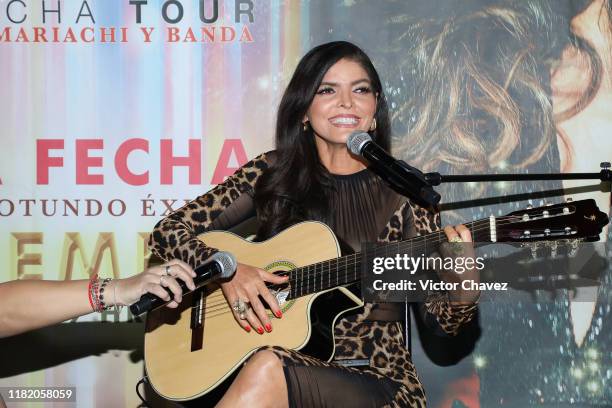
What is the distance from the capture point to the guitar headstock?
7.66ft

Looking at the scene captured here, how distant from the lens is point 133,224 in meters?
3.68

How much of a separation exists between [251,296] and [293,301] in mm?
140

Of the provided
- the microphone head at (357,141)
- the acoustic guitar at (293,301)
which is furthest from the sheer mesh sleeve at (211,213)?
the microphone head at (357,141)

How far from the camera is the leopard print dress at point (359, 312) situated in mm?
2391

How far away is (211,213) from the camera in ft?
9.98

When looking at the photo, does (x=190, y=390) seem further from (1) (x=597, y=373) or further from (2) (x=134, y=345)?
(1) (x=597, y=373)

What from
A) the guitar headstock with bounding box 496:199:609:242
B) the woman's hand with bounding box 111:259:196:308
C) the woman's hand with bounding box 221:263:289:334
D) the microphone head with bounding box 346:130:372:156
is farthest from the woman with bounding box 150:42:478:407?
the woman's hand with bounding box 111:259:196:308

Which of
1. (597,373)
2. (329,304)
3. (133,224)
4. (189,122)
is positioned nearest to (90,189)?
(133,224)

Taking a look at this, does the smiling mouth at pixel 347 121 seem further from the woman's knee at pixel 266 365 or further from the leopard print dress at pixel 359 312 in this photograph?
the woman's knee at pixel 266 365

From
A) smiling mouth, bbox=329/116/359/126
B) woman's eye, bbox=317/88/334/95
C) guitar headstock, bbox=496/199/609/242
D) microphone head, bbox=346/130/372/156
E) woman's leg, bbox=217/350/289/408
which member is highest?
woman's eye, bbox=317/88/334/95

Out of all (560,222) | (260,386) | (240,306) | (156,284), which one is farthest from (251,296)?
(560,222)

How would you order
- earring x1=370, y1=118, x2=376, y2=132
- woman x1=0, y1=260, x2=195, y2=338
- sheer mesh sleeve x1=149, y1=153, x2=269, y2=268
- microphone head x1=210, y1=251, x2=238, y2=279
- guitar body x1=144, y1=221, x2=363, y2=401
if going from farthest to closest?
earring x1=370, y1=118, x2=376, y2=132
sheer mesh sleeve x1=149, y1=153, x2=269, y2=268
guitar body x1=144, y1=221, x2=363, y2=401
microphone head x1=210, y1=251, x2=238, y2=279
woman x1=0, y1=260, x2=195, y2=338

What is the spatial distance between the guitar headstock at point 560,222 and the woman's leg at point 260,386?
0.82 meters

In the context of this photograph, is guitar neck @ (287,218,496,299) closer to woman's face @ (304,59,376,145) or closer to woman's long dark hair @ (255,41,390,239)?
woman's long dark hair @ (255,41,390,239)
